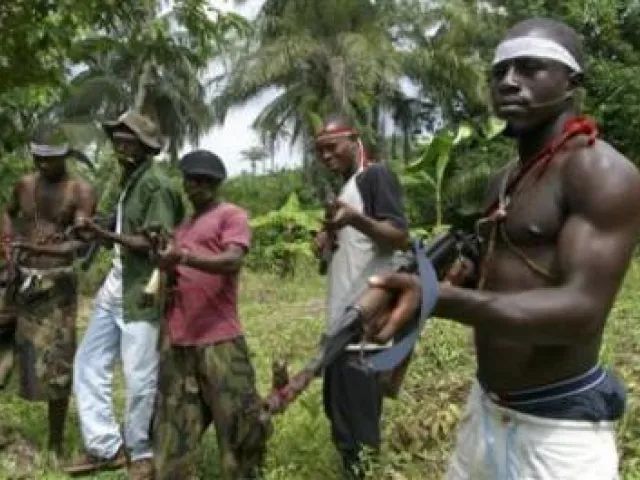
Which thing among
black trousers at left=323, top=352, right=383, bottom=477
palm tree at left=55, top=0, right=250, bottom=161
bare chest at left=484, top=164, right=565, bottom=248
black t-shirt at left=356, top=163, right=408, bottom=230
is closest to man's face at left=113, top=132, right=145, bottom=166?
black t-shirt at left=356, top=163, right=408, bottom=230

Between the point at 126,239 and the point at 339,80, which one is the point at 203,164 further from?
the point at 339,80

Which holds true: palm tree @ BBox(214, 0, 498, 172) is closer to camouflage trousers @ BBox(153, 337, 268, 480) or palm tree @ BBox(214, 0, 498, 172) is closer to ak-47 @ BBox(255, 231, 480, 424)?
camouflage trousers @ BBox(153, 337, 268, 480)

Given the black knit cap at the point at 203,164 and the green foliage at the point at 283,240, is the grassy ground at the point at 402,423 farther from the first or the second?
the green foliage at the point at 283,240

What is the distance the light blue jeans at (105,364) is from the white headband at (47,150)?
2.31 feet

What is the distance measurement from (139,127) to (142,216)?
14.3 inches

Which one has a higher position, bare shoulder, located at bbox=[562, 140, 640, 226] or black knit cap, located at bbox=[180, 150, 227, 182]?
black knit cap, located at bbox=[180, 150, 227, 182]

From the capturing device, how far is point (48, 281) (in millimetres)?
4812

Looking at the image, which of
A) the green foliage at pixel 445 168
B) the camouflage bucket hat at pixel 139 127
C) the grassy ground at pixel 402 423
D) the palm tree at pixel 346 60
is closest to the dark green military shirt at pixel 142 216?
the camouflage bucket hat at pixel 139 127

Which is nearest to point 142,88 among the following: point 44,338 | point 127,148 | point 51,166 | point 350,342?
point 51,166

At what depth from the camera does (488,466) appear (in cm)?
237

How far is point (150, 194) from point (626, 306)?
167 inches

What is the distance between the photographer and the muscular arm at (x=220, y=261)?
3736 millimetres

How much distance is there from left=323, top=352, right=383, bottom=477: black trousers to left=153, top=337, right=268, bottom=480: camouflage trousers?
0.98 feet

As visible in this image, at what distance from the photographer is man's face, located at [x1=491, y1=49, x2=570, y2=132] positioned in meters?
2.12
